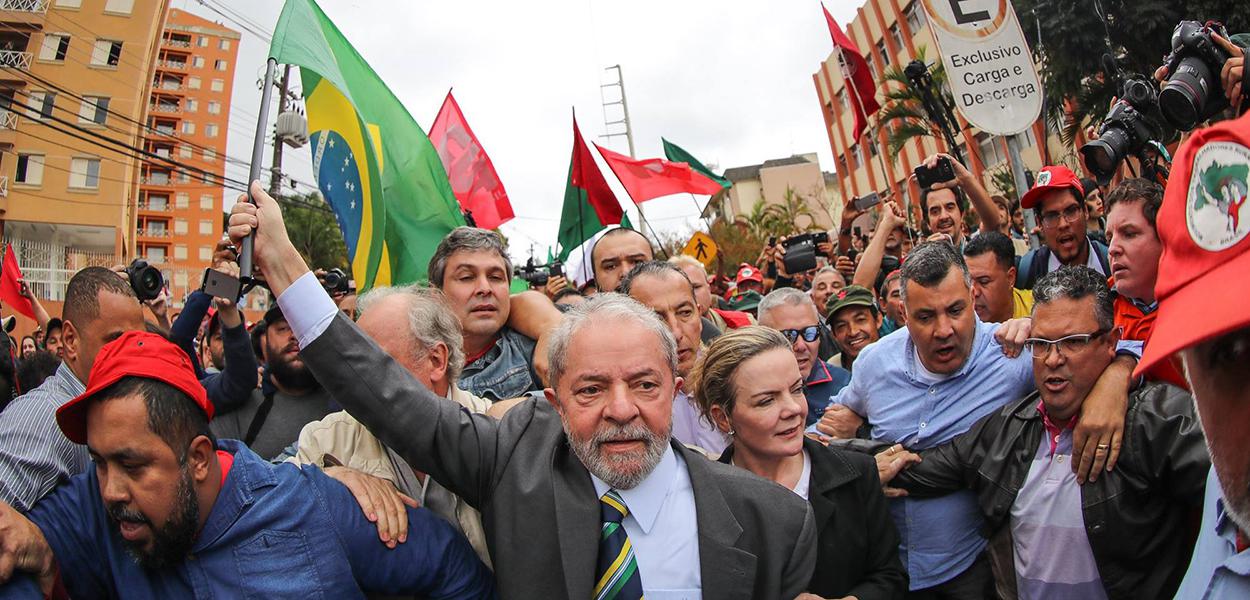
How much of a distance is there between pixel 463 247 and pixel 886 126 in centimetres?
3307

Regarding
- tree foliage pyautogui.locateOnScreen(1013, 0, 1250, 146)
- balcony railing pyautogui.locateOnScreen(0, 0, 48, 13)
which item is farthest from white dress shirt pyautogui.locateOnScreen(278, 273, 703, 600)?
balcony railing pyautogui.locateOnScreen(0, 0, 48, 13)

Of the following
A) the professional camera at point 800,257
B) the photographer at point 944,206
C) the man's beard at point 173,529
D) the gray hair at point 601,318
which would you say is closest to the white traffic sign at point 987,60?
the photographer at point 944,206

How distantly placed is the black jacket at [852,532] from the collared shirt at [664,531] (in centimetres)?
58

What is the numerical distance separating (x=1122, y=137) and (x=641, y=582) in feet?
8.88

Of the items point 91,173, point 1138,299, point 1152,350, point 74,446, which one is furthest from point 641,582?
point 91,173

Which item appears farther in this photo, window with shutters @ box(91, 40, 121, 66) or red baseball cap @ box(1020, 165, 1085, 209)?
window with shutters @ box(91, 40, 121, 66)

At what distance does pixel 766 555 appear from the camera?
2152 millimetres

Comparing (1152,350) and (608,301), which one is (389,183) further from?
(1152,350)

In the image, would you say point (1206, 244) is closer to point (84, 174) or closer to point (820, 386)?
point (820, 386)

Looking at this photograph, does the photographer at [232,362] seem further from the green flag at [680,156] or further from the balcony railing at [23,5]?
the balcony railing at [23,5]

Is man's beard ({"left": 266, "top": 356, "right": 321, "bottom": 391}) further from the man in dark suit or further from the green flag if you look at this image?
the green flag

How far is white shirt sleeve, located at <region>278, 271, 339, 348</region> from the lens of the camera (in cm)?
202

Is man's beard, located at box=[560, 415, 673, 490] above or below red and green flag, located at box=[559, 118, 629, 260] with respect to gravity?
below

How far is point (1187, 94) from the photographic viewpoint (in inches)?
107
